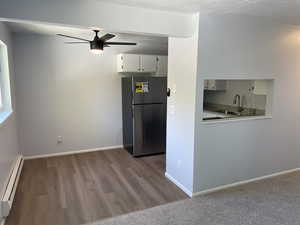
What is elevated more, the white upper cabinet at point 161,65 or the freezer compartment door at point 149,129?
the white upper cabinet at point 161,65

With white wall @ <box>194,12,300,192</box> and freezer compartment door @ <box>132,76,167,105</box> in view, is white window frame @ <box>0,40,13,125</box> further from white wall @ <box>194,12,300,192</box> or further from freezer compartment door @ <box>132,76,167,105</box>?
white wall @ <box>194,12,300,192</box>

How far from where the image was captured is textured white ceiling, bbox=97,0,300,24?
237 cm

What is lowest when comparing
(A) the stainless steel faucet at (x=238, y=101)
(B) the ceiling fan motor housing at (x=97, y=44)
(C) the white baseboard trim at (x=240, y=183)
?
(C) the white baseboard trim at (x=240, y=183)

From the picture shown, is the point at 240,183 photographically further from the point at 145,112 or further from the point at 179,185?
the point at 145,112

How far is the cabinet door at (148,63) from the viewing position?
508 cm

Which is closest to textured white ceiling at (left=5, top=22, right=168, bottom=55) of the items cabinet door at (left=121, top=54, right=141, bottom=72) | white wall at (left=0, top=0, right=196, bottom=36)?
cabinet door at (left=121, top=54, right=141, bottom=72)

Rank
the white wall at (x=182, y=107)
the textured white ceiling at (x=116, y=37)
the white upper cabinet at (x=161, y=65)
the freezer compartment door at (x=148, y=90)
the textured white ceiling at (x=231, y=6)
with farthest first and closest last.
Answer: the white upper cabinet at (x=161, y=65) → the freezer compartment door at (x=148, y=90) → the textured white ceiling at (x=116, y=37) → the white wall at (x=182, y=107) → the textured white ceiling at (x=231, y=6)

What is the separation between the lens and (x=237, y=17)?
3008 millimetres

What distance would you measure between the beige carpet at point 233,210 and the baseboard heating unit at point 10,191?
1.00 metres

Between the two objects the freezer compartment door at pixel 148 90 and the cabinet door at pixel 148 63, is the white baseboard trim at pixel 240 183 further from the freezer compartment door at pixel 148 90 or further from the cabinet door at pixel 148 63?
the cabinet door at pixel 148 63

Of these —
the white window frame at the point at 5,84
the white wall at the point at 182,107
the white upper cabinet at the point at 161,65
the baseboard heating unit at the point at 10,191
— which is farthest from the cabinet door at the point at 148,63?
the baseboard heating unit at the point at 10,191

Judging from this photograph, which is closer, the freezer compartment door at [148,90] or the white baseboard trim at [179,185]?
the white baseboard trim at [179,185]

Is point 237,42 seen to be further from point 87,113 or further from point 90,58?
point 87,113

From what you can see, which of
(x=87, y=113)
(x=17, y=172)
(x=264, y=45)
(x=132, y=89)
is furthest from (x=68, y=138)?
(x=264, y=45)
